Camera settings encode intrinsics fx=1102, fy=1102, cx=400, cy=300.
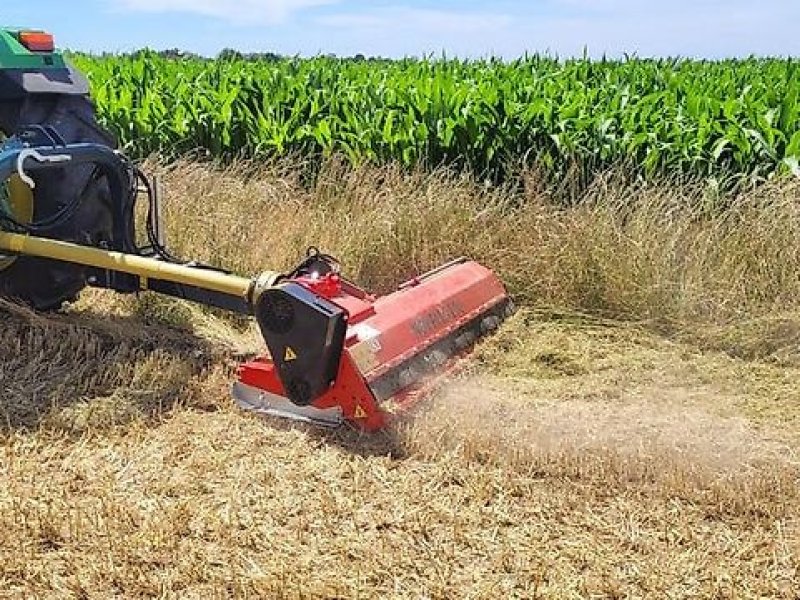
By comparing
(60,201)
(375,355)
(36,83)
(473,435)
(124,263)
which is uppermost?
(36,83)

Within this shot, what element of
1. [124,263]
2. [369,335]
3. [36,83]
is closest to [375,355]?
[369,335]

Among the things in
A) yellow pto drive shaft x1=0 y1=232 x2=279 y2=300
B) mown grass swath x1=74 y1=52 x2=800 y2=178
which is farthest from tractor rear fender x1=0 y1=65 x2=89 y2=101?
mown grass swath x1=74 y1=52 x2=800 y2=178

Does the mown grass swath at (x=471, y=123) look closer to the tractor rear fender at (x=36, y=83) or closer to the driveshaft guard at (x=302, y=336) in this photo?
the tractor rear fender at (x=36, y=83)

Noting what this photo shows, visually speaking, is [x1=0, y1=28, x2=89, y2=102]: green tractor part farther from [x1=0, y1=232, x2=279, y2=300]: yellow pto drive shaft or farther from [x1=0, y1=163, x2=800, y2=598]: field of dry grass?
[x1=0, y1=163, x2=800, y2=598]: field of dry grass

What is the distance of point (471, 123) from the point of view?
19.9 ft

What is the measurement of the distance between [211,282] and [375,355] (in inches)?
23.7

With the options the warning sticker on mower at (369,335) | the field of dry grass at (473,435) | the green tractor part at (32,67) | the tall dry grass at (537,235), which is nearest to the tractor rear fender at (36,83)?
the green tractor part at (32,67)

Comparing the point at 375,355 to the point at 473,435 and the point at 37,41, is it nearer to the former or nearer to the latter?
the point at 473,435

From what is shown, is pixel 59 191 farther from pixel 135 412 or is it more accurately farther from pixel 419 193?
pixel 419 193

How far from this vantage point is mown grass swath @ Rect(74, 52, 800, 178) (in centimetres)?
565

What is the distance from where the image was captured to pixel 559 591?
2621 mm

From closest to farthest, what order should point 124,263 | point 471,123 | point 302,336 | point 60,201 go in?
1. point 302,336
2. point 124,263
3. point 60,201
4. point 471,123

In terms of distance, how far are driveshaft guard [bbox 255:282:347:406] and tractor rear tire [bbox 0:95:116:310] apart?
1049mm

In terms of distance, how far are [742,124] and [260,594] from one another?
167 inches
